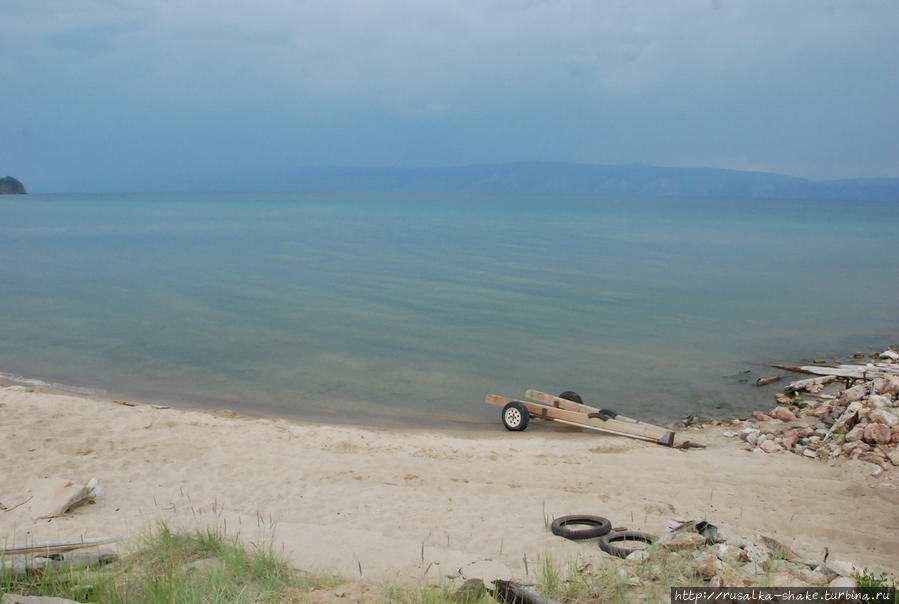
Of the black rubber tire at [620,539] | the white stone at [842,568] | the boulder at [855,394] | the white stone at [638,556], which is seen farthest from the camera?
the boulder at [855,394]

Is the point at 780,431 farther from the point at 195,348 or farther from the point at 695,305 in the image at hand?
the point at 695,305

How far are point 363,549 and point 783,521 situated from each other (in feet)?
15.6

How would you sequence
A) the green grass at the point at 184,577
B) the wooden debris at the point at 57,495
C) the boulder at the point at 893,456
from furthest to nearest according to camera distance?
the boulder at the point at 893,456, the wooden debris at the point at 57,495, the green grass at the point at 184,577

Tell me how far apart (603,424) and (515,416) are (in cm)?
166

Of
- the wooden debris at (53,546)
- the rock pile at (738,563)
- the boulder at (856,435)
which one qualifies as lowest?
the boulder at (856,435)

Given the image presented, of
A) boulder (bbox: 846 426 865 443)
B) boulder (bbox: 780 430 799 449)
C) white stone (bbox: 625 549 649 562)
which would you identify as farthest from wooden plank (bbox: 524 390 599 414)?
white stone (bbox: 625 549 649 562)

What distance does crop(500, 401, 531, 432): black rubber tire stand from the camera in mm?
12688

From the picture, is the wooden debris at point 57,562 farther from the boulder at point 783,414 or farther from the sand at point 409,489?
the boulder at point 783,414

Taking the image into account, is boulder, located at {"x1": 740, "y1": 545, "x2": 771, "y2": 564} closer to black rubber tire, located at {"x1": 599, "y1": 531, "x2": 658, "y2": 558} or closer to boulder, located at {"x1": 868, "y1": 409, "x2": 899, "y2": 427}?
black rubber tire, located at {"x1": 599, "y1": 531, "x2": 658, "y2": 558}

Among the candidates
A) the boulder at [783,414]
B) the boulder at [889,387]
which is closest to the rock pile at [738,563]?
the boulder at [889,387]

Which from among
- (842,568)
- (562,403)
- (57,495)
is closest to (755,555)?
(842,568)

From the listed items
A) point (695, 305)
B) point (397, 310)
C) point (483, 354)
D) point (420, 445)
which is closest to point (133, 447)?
point (420, 445)

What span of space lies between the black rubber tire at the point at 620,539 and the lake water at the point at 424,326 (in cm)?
721

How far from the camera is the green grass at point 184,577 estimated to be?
15.5ft
